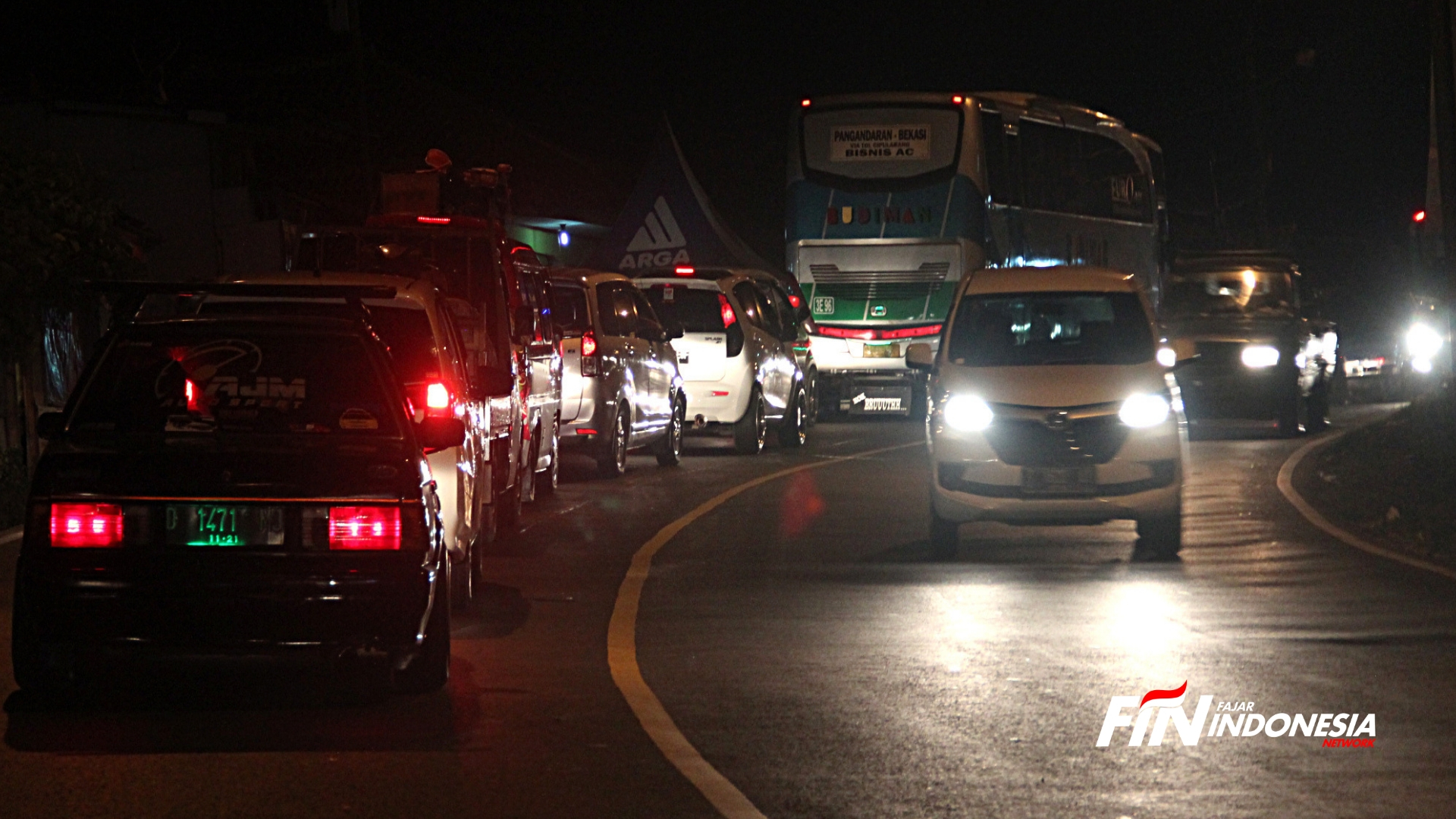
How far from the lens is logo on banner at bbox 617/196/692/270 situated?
3444cm

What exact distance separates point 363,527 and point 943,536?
594 centimetres

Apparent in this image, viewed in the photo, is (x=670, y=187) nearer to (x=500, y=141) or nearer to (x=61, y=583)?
(x=500, y=141)

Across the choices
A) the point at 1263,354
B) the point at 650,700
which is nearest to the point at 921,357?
the point at 650,700

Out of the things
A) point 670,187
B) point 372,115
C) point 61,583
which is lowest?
point 61,583

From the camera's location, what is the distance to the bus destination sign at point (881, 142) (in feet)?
90.1

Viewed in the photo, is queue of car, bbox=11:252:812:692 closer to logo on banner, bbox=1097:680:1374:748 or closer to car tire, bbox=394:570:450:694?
car tire, bbox=394:570:450:694

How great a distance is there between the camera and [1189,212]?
178ft

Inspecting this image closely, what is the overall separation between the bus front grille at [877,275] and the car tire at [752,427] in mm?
6778

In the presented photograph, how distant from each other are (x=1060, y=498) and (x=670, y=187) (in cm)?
2299

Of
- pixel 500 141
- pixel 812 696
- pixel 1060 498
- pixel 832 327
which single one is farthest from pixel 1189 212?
pixel 812 696

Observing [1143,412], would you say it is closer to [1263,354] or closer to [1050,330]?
[1050,330]

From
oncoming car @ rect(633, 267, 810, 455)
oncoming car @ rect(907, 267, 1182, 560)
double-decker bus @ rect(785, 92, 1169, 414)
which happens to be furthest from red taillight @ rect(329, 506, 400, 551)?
double-decker bus @ rect(785, 92, 1169, 414)

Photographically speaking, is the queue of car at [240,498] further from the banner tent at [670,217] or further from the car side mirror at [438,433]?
the banner tent at [670,217]

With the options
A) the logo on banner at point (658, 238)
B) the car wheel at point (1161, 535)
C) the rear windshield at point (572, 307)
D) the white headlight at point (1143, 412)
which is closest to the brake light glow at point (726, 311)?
the rear windshield at point (572, 307)
